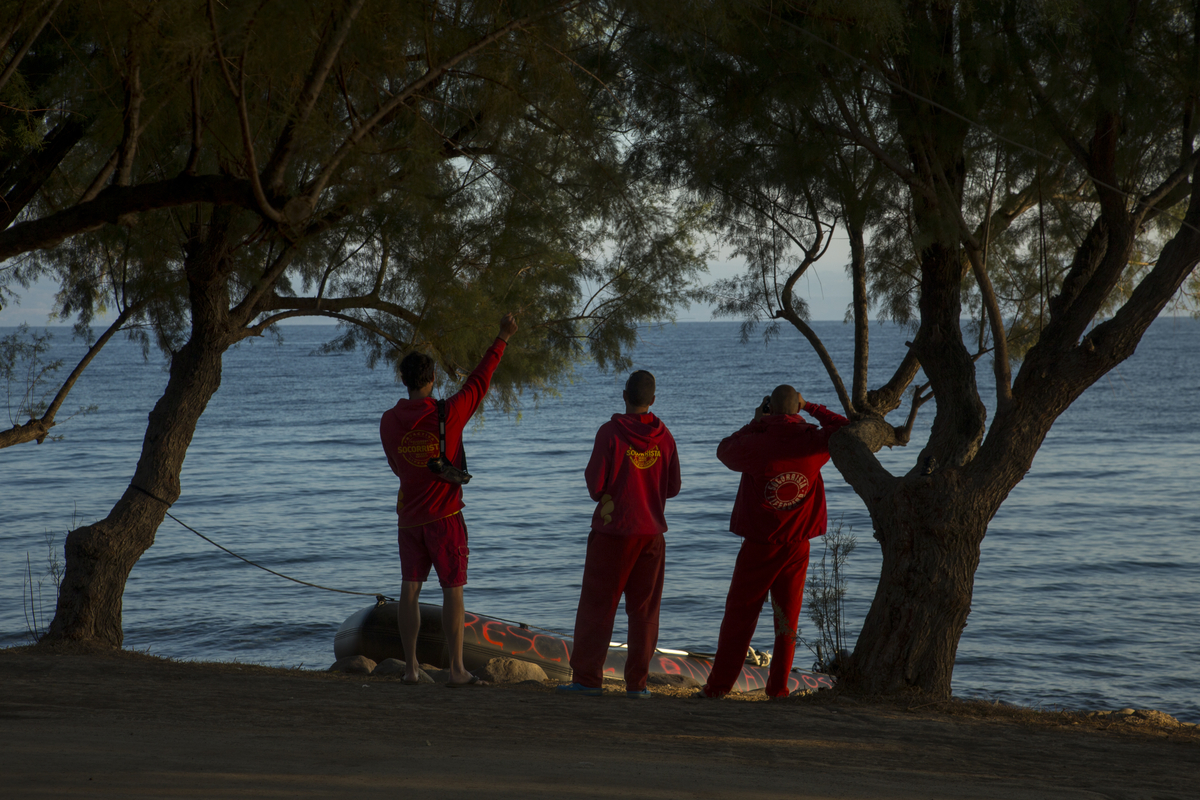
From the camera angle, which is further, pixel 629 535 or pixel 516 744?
pixel 629 535

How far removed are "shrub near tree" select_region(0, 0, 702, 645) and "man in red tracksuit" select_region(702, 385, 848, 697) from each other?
1.43m

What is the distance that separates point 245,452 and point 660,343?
220ft

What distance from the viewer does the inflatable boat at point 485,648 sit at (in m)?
7.15

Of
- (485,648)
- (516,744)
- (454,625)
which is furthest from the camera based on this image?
(485,648)

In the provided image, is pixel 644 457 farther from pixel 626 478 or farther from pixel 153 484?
pixel 153 484

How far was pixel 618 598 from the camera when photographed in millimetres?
4438

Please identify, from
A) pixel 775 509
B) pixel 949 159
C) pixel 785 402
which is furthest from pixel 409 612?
pixel 949 159

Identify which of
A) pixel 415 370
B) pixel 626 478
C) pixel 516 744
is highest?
pixel 415 370

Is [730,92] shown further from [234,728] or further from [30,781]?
[30,781]

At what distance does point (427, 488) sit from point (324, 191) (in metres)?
2.56

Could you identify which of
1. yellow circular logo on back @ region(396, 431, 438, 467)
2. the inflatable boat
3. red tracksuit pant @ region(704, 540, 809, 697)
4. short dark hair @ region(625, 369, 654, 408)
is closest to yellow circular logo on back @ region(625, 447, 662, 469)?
short dark hair @ region(625, 369, 654, 408)

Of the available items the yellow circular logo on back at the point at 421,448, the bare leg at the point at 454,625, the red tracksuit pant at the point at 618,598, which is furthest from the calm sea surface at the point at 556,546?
the bare leg at the point at 454,625

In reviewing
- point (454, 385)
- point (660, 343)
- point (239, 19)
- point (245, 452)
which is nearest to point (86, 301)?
point (454, 385)

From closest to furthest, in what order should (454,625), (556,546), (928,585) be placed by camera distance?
1. (454,625)
2. (928,585)
3. (556,546)
